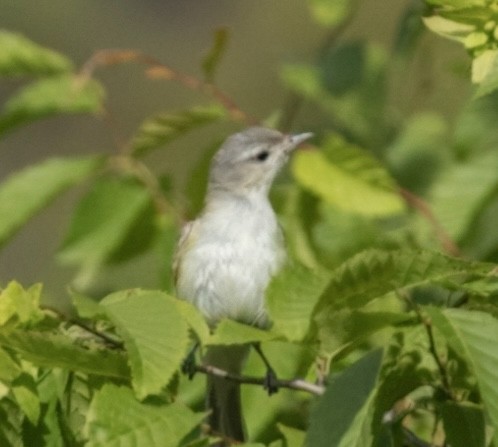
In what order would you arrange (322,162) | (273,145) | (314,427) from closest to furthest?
(314,427) < (322,162) < (273,145)

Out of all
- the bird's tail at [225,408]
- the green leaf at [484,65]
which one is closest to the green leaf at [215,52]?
the bird's tail at [225,408]

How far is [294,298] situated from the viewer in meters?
2.38

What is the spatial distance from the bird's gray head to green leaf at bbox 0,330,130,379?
1.82 meters

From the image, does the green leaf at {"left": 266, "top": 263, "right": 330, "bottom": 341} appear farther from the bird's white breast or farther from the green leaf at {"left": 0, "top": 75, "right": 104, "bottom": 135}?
the green leaf at {"left": 0, "top": 75, "right": 104, "bottom": 135}

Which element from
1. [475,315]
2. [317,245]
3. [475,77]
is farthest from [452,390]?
[317,245]

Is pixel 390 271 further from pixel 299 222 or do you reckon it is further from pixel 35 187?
pixel 35 187

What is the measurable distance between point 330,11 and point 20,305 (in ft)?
7.20

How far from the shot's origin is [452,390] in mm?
2445

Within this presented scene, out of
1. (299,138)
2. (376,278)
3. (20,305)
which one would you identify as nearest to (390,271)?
(376,278)

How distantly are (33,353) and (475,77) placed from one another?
0.89 metres

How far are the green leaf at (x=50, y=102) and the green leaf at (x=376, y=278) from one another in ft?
5.71

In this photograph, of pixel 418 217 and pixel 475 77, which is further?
pixel 418 217

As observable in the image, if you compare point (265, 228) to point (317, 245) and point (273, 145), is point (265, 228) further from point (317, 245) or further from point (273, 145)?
point (273, 145)

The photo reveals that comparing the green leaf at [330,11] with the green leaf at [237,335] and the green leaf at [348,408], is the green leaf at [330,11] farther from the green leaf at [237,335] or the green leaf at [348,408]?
the green leaf at [348,408]
